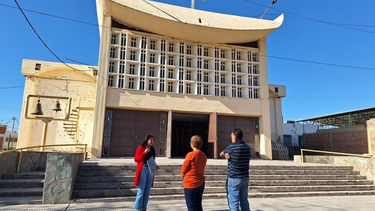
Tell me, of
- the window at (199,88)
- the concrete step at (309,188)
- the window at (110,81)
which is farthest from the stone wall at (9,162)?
the window at (199,88)

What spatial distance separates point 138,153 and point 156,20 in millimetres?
9047

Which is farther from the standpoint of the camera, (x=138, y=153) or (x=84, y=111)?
(x=84, y=111)

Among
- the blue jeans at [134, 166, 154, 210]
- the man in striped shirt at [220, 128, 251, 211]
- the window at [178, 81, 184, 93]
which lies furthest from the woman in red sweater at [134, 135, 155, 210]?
the window at [178, 81, 184, 93]

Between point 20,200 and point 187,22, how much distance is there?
390 inches

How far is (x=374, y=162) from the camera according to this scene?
328 inches

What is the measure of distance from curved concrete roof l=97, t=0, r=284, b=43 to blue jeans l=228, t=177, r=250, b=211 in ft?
32.4

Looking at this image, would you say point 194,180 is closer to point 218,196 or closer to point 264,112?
point 218,196

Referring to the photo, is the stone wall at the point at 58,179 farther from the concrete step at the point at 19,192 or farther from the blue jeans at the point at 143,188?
the blue jeans at the point at 143,188

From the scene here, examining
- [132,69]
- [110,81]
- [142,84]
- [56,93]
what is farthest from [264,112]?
[56,93]

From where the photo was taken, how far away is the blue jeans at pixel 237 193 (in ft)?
12.8

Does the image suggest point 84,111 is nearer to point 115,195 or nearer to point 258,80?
point 115,195

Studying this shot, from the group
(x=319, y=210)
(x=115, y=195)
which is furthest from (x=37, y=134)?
(x=319, y=210)

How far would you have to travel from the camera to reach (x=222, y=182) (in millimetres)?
7207

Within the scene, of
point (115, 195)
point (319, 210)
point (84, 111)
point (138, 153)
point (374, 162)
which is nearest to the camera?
point (138, 153)
